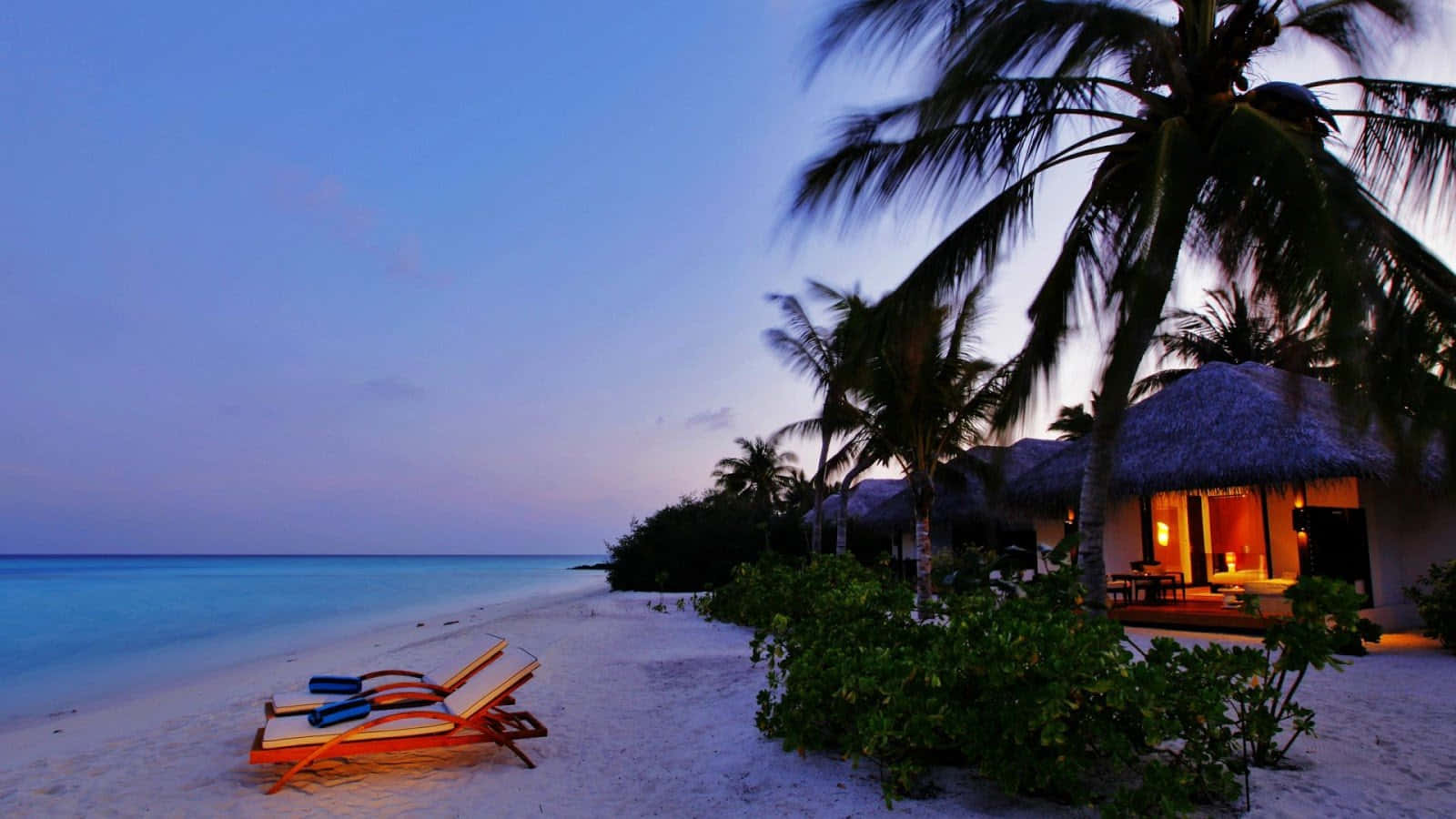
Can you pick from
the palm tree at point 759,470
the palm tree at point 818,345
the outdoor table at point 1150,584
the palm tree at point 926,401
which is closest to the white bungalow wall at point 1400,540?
the outdoor table at point 1150,584

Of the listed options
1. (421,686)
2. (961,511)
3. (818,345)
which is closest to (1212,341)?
(961,511)

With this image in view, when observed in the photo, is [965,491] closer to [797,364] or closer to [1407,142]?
[797,364]

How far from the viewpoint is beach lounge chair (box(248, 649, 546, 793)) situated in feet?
11.9

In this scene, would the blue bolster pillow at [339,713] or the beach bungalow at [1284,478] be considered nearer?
the blue bolster pillow at [339,713]

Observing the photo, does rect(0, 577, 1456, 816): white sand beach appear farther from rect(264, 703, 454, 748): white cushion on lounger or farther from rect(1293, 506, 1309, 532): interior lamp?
rect(1293, 506, 1309, 532): interior lamp

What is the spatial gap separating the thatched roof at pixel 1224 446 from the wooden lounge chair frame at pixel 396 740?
7473mm

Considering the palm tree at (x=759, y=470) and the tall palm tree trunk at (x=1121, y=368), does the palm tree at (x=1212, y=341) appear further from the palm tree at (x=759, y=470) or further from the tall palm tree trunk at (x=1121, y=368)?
the tall palm tree trunk at (x=1121, y=368)

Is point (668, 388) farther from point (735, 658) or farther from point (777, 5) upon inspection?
point (777, 5)

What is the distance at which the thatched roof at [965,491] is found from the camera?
1418 cm

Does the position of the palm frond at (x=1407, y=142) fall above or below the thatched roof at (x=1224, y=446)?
above

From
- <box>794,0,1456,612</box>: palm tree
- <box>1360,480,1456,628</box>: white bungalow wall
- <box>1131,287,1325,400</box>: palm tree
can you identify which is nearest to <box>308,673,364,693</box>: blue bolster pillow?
<box>794,0,1456,612</box>: palm tree

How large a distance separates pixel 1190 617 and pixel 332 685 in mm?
9213

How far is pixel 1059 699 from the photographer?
2674mm

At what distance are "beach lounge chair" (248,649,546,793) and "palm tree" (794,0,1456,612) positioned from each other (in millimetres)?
3548
